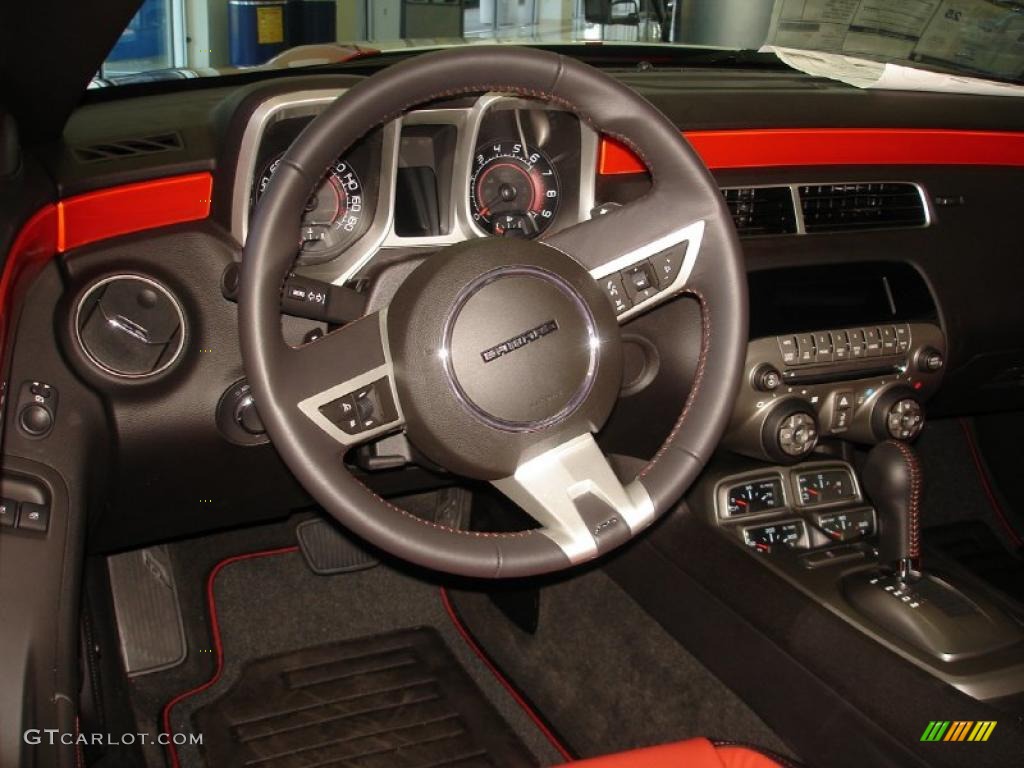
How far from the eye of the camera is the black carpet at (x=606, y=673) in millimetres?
2070

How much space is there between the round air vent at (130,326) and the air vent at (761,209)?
97cm

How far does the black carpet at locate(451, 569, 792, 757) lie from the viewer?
207 centimetres

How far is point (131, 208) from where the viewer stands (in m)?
1.57

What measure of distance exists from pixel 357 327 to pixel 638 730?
4.00ft

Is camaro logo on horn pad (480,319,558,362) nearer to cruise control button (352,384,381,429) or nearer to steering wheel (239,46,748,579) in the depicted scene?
steering wheel (239,46,748,579)

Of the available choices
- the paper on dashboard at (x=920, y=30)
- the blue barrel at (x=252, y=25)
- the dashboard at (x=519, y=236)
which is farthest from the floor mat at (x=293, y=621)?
the blue barrel at (x=252, y=25)

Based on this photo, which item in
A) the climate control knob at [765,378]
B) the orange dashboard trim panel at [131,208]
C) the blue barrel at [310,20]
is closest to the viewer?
the orange dashboard trim panel at [131,208]

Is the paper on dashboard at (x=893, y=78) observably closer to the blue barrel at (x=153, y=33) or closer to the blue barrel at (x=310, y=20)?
the blue barrel at (x=153, y=33)

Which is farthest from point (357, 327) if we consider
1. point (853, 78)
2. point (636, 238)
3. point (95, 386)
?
point (853, 78)

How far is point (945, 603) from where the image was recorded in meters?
1.83

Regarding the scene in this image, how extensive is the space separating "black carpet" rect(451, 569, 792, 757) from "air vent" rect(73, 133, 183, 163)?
124cm

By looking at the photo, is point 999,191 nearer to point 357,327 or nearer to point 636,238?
point 636,238

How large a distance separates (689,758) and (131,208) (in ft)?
3.58

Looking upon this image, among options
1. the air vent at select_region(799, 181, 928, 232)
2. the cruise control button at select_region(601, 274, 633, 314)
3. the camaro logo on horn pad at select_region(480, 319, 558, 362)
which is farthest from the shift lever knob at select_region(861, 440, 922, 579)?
the camaro logo on horn pad at select_region(480, 319, 558, 362)
